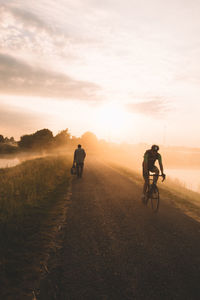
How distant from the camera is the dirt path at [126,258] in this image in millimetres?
3049

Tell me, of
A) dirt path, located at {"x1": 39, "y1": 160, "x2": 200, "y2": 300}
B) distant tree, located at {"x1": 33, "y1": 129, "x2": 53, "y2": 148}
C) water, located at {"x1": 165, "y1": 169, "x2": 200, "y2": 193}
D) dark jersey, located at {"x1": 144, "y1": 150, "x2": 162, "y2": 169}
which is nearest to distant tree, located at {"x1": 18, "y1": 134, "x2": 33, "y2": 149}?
distant tree, located at {"x1": 33, "y1": 129, "x2": 53, "y2": 148}

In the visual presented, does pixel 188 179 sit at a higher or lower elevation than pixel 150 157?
lower

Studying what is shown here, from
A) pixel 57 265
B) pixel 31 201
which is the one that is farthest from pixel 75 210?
pixel 57 265

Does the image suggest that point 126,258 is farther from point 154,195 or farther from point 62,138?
point 62,138

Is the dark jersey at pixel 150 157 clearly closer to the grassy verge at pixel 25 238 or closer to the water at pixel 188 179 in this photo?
the grassy verge at pixel 25 238

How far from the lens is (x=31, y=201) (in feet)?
25.7

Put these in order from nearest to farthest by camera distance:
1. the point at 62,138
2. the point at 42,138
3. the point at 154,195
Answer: the point at 154,195
the point at 42,138
the point at 62,138

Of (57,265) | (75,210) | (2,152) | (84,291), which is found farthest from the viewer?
(2,152)

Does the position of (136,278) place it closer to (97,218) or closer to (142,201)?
(97,218)

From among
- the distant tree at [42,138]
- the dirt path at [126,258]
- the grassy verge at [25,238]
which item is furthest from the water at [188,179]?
the distant tree at [42,138]

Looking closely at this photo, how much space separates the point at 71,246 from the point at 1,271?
147 cm

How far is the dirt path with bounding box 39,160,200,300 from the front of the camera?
10.0 feet

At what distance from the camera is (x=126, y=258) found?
4004 millimetres

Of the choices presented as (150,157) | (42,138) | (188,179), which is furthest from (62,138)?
(150,157)
